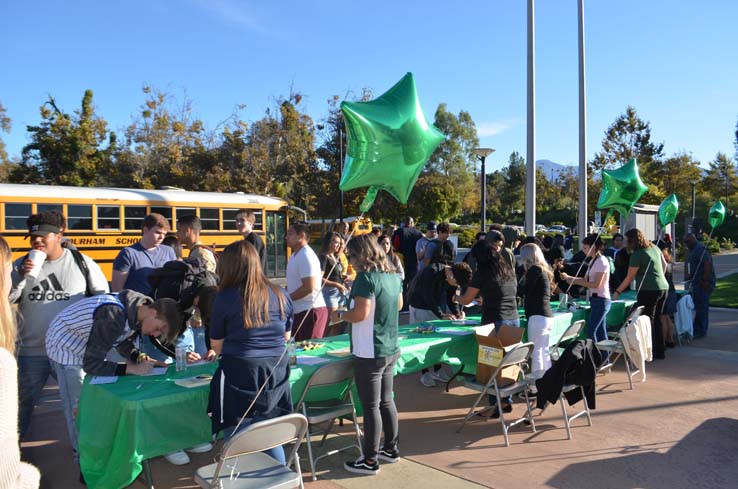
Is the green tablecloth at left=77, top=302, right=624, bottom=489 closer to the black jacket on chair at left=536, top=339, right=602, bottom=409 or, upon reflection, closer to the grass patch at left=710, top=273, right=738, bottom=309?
the black jacket on chair at left=536, top=339, right=602, bottom=409

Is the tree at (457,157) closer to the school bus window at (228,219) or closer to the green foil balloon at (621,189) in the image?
the school bus window at (228,219)

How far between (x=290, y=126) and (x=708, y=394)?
2378 cm

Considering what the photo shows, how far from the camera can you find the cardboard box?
189 inches

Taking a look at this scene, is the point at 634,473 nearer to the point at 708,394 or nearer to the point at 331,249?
the point at 708,394

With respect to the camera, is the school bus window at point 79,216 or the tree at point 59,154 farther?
the tree at point 59,154

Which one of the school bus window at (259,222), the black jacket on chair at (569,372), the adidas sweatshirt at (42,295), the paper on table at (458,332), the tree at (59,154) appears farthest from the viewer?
the tree at (59,154)

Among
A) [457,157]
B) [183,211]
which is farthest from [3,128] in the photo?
[457,157]

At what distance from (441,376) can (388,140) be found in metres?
3.23

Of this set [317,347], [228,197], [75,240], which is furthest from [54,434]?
[228,197]

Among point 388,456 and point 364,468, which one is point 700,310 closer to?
point 388,456

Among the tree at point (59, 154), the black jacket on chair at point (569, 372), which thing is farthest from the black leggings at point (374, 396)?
the tree at point (59, 154)

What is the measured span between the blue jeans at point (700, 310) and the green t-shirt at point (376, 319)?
286 inches

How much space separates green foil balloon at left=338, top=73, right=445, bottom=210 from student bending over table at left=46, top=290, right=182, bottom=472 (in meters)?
1.71

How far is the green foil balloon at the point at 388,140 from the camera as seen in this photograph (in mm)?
4262
